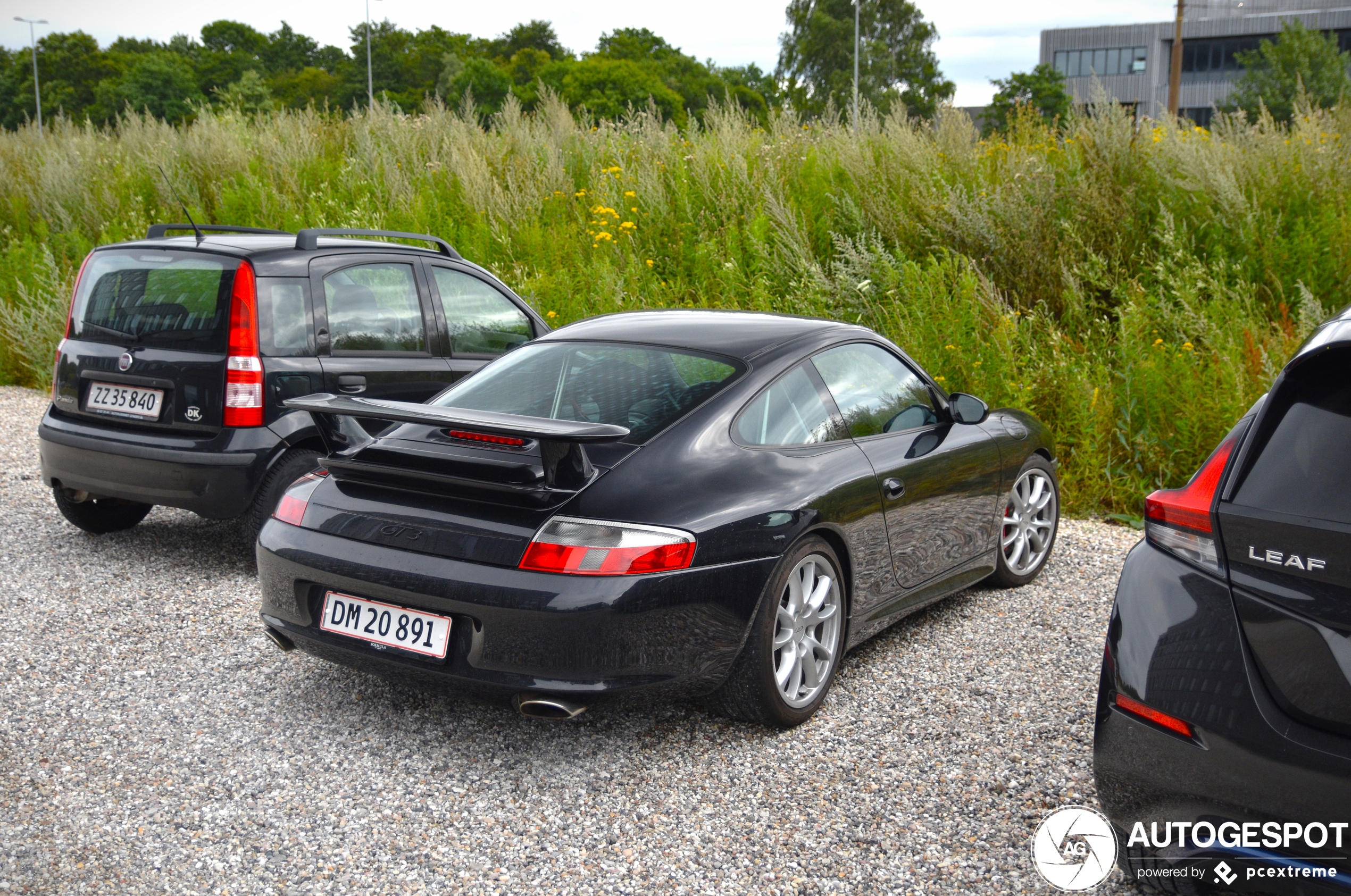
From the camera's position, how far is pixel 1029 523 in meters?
5.51

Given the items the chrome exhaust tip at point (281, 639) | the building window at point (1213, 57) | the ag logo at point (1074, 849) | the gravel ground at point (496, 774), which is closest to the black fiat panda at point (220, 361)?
the gravel ground at point (496, 774)

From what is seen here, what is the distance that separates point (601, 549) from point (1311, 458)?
1.85 meters

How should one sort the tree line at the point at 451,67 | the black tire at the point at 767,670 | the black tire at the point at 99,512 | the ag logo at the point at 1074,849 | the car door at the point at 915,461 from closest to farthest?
the ag logo at the point at 1074,849
the black tire at the point at 767,670
the car door at the point at 915,461
the black tire at the point at 99,512
the tree line at the point at 451,67

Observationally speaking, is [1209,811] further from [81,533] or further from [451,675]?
[81,533]

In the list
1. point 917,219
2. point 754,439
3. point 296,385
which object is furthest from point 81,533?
point 917,219

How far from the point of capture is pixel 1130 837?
2527 millimetres

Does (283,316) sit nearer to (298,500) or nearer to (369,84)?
(298,500)

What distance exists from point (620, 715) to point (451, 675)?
0.84 metres

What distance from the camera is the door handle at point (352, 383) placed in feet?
18.6

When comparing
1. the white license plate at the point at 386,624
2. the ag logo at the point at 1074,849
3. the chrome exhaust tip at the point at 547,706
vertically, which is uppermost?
the white license plate at the point at 386,624

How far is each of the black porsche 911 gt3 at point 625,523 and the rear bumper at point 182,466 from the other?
4.81ft

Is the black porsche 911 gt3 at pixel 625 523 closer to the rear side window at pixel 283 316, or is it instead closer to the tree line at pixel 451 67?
the rear side window at pixel 283 316

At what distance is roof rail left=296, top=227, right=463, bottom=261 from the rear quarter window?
465cm

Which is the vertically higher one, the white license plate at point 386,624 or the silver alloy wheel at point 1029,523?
the white license plate at point 386,624
